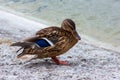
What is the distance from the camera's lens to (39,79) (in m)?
6.48

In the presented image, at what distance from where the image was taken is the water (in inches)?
529

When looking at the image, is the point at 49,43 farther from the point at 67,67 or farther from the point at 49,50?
the point at 67,67

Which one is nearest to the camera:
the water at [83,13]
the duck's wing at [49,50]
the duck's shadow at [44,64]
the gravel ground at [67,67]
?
the gravel ground at [67,67]

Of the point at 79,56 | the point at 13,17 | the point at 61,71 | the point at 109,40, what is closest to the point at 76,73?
the point at 61,71

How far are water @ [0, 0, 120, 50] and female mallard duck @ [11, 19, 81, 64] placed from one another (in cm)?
452

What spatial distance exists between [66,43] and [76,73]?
1.92ft

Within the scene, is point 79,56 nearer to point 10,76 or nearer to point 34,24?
point 10,76

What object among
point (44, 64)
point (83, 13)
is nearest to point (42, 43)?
point (44, 64)

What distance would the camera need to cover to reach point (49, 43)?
23.1 feet

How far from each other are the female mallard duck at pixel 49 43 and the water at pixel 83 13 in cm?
452

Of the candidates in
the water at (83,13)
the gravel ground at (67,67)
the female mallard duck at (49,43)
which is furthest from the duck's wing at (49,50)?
the water at (83,13)

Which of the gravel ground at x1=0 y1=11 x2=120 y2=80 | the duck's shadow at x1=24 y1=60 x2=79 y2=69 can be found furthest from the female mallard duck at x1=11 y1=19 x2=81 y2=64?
the gravel ground at x1=0 y1=11 x2=120 y2=80

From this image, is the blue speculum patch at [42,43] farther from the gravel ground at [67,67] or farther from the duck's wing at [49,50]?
the gravel ground at [67,67]

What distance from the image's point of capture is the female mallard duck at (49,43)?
7.01 metres
